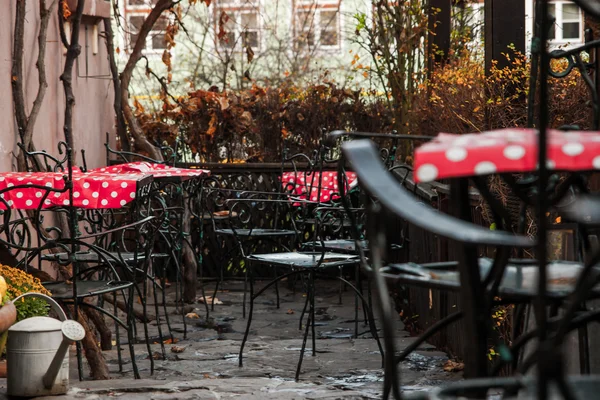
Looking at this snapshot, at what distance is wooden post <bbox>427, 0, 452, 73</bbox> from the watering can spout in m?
6.05

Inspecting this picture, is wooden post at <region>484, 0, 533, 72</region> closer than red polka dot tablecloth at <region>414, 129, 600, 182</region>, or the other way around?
red polka dot tablecloth at <region>414, 129, 600, 182</region>

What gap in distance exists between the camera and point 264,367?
519cm

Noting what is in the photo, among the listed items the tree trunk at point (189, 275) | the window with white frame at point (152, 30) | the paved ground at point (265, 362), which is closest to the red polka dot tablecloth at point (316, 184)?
the paved ground at point (265, 362)

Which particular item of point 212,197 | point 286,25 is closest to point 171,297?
point 212,197

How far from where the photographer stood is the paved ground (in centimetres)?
381

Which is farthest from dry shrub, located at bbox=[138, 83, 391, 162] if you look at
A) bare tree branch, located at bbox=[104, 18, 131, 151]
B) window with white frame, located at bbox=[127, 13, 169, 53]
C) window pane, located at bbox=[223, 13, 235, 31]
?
window with white frame, located at bbox=[127, 13, 169, 53]

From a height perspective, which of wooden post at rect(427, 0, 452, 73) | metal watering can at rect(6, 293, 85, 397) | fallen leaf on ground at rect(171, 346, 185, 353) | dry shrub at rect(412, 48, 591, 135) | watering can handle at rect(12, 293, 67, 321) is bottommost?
fallen leaf on ground at rect(171, 346, 185, 353)

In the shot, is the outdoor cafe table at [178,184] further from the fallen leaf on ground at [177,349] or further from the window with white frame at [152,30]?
the window with white frame at [152,30]

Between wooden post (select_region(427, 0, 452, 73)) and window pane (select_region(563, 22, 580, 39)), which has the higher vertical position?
window pane (select_region(563, 22, 580, 39))

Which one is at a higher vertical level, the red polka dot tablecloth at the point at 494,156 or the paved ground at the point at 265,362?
the red polka dot tablecloth at the point at 494,156

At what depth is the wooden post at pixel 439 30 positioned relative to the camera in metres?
9.09

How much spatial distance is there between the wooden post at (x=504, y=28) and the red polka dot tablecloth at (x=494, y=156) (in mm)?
3693

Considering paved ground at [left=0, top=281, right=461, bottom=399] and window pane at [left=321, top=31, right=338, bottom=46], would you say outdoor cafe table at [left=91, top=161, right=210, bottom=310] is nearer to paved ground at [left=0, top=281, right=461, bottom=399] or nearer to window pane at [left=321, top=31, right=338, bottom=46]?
paved ground at [left=0, top=281, right=461, bottom=399]

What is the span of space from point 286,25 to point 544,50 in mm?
18082
